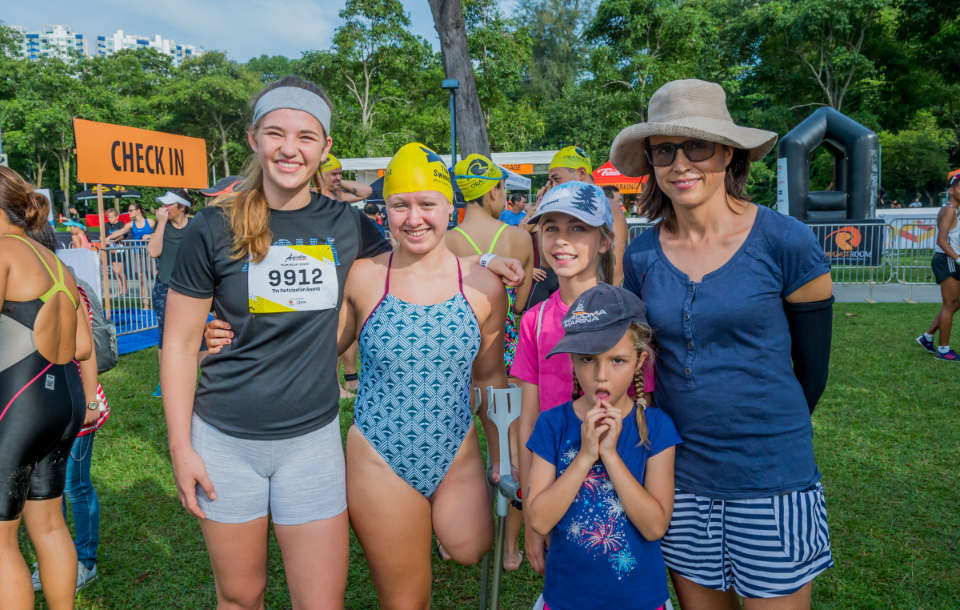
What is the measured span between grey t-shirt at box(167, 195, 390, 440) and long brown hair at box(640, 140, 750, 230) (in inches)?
47.6

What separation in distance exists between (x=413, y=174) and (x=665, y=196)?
0.95 m

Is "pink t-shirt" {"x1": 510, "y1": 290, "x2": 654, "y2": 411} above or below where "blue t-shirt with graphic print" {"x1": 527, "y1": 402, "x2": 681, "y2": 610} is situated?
above

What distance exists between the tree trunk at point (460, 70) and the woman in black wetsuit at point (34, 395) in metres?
8.55

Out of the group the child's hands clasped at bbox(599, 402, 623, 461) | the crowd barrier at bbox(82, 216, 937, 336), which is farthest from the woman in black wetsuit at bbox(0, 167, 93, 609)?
the crowd barrier at bbox(82, 216, 937, 336)

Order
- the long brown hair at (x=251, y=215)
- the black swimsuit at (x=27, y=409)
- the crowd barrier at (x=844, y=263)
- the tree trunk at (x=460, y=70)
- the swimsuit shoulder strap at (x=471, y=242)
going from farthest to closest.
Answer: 1. the crowd barrier at (x=844, y=263)
2. the tree trunk at (x=460, y=70)
3. the swimsuit shoulder strap at (x=471, y=242)
4. the black swimsuit at (x=27, y=409)
5. the long brown hair at (x=251, y=215)

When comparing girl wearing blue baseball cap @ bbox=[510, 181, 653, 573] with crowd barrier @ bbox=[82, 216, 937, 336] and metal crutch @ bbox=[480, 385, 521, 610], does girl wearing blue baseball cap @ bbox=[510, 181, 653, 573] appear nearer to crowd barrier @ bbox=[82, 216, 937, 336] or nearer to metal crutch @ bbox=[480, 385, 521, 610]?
metal crutch @ bbox=[480, 385, 521, 610]

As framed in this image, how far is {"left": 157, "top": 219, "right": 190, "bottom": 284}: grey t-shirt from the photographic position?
6.59 metres

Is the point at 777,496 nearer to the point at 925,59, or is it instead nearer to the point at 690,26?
the point at 690,26

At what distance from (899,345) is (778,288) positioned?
8560mm

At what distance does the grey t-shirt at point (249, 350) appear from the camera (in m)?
2.19

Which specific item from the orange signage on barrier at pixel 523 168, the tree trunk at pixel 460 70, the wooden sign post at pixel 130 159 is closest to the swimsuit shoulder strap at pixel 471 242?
the tree trunk at pixel 460 70

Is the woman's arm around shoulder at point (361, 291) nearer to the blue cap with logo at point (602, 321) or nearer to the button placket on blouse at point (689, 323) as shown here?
the blue cap with logo at point (602, 321)

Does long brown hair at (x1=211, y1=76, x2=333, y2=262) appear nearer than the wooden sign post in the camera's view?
Yes

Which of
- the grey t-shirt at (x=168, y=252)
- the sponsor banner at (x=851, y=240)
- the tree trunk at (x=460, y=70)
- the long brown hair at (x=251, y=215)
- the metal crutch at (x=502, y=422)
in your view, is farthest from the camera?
the sponsor banner at (x=851, y=240)
